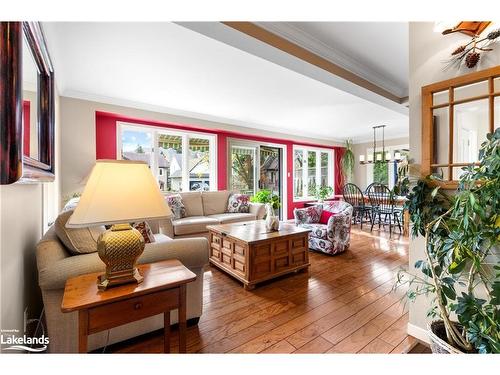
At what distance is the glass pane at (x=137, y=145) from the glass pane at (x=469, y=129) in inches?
170

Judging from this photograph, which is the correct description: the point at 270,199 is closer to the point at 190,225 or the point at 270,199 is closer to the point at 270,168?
the point at 190,225

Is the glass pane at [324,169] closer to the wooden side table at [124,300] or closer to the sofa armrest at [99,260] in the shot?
the sofa armrest at [99,260]

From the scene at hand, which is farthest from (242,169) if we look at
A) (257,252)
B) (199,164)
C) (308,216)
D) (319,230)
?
(257,252)

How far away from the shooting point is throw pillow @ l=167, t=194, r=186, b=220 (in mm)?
3850

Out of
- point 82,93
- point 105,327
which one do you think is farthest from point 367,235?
point 82,93

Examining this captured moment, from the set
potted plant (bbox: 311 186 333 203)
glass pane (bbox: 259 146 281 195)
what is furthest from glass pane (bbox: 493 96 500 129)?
potted plant (bbox: 311 186 333 203)

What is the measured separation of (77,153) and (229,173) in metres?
2.82

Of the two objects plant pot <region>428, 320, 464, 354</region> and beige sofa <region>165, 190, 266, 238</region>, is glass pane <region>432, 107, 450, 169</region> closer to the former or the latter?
plant pot <region>428, 320, 464, 354</region>

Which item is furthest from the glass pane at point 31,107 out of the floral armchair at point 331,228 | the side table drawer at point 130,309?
the floral armchair at point 331,228

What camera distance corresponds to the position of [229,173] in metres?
5.27

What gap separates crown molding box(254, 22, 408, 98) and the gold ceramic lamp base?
175 centimetres

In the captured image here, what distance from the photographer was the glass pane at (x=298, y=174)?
22.0ft

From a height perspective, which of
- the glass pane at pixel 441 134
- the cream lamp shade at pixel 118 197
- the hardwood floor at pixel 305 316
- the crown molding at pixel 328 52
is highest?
the crown molding at pixel 328 52

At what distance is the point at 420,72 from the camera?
163 cm
